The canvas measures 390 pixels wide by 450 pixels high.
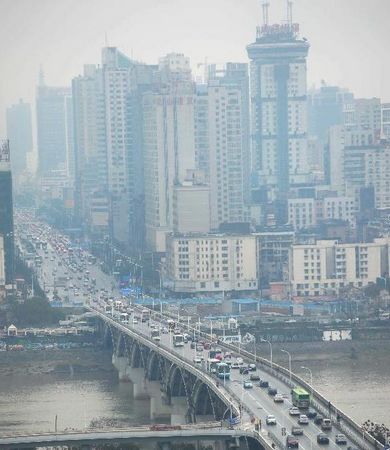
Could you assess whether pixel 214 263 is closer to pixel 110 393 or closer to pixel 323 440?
pixel 110 393

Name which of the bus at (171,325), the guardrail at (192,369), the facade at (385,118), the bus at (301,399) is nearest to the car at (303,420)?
the guardrail at (192,369)

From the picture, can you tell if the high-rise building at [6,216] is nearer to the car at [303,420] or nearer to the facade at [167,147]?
the facade at [167,147]

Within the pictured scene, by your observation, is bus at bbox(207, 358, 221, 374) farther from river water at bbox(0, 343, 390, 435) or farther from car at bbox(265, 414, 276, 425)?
car at bbox(265, 414, 276, 425)

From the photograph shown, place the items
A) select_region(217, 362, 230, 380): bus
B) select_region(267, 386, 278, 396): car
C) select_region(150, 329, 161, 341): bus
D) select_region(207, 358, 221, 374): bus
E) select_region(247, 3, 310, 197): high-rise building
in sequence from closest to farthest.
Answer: select_region(267, 386, 278, 396): car
select_region(217, 362, 230, 380): bus
select_region(207, 358, 221, 374): bus
select_region(150, 329, 161, 341): bus
select_region(247, 3, 310, 197): high-rise building

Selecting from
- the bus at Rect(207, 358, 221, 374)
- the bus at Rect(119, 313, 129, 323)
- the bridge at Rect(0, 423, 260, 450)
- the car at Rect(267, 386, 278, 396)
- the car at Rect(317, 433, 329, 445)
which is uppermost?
the bus at Rect(207, 358, 221, 374)

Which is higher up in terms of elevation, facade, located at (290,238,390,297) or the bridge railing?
facade, located at (290,238,390,297)

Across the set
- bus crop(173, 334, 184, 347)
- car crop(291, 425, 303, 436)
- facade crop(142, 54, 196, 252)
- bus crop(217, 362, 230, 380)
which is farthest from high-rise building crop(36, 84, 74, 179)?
car crop(291, 425, 303, 436)
